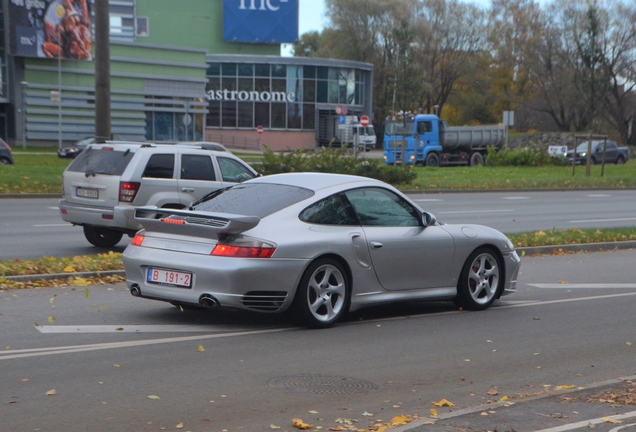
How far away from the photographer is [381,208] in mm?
9102

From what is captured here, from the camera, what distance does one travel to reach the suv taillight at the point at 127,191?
1380 cm

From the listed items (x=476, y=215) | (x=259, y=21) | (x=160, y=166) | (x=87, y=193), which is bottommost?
(x=476, y=215)

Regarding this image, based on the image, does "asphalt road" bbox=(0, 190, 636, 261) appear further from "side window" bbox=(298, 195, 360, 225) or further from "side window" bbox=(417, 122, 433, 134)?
"side window" bbox=(417, 122, 433, 134)

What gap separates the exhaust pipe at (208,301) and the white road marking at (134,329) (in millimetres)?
339

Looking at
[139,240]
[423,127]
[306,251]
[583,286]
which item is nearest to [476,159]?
[423,127]

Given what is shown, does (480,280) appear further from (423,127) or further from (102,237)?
(423,127)

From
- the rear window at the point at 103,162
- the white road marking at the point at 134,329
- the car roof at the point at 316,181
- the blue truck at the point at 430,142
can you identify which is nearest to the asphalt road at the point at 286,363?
the white road marking at the point at 134,329

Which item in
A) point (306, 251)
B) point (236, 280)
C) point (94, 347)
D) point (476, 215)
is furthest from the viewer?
point (476, 215)

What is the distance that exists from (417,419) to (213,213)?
337cm

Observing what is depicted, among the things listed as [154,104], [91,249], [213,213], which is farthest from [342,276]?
[154,104]

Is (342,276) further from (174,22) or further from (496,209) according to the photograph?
(174,22)

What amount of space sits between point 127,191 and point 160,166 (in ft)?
2.55

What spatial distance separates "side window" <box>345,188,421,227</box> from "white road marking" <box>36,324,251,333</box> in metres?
1.66

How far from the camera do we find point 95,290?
1033 cm
